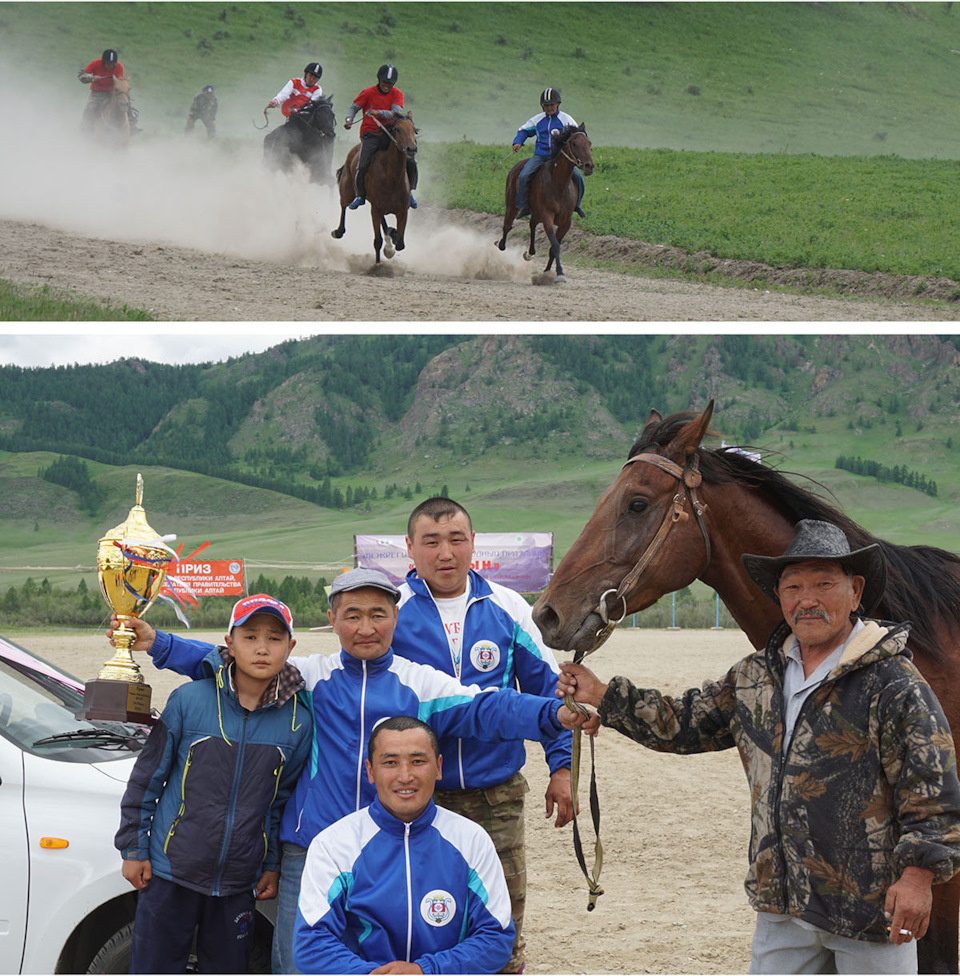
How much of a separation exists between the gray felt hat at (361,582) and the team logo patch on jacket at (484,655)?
1.49 feet

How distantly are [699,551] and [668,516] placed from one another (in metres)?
0.18

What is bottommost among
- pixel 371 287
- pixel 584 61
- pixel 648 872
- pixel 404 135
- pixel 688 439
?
pixel 648 872

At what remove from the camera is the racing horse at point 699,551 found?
3.93 m

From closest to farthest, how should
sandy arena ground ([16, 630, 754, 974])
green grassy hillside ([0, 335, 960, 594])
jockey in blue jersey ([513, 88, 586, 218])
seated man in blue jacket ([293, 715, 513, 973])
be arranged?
seated man in blue jacket ([293, 715, 513, 973]), sandy arena ground ([16, 630, 754, 974]), jockey in blue jersey ([513, 88, 586, 218]), green grassy hillside ([0, 335, 960, 594])

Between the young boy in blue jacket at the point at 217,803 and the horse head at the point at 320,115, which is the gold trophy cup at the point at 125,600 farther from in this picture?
the horse head at the point at 320,115

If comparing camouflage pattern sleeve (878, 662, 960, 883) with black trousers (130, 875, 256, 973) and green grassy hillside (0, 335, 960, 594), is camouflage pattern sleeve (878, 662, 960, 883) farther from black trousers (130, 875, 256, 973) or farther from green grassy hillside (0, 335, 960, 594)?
green grassy hillside (0, 335, 960, 594)

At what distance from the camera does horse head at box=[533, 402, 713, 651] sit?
3.94 meters

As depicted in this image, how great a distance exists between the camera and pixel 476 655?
412cm

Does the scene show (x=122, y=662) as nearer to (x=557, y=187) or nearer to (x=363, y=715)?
(x=363, y=715)

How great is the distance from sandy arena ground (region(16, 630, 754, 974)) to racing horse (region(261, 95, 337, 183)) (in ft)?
36.5

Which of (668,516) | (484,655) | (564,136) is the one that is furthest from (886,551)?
(564,136)

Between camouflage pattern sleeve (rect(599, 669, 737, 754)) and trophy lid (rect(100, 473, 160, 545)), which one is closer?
camouflage pattern sleeve (rect(599, 669, 737, 754))

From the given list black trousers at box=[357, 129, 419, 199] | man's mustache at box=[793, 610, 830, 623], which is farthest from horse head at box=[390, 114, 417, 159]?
man's mustache at box=[793, 610, 830, 623]

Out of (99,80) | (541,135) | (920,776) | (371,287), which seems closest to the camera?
(920,776)
